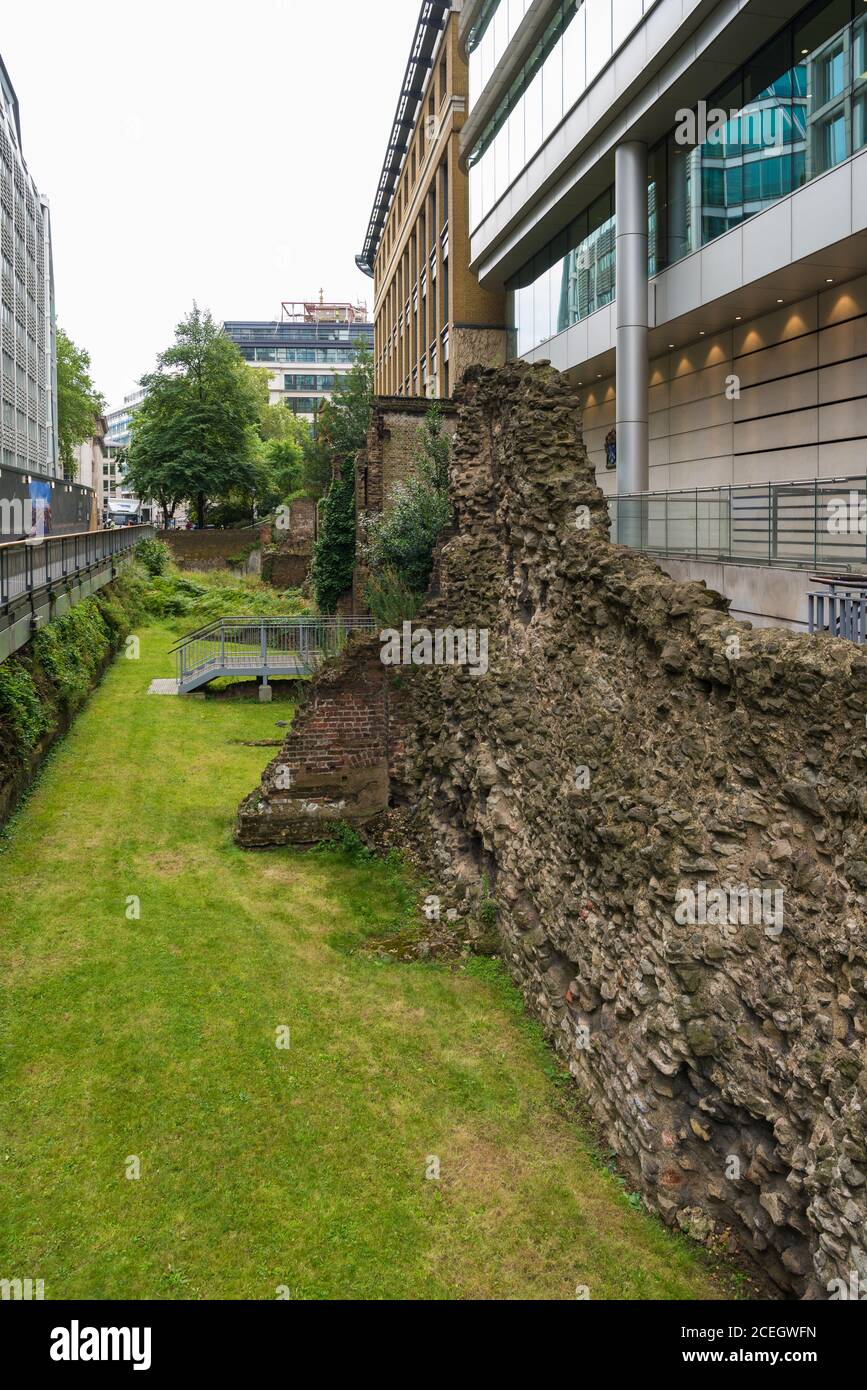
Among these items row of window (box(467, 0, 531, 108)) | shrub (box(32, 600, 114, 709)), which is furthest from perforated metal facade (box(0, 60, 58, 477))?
row of window (box(467, 0, 531, 108))

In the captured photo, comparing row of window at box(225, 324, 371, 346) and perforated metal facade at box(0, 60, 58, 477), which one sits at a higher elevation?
row of window at box(225, 324, 371, 346)

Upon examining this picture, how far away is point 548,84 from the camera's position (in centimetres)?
2175

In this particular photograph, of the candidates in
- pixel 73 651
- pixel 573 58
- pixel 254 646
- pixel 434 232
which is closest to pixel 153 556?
pixel 434 232

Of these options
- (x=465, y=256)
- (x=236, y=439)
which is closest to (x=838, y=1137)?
(x=465, y=256)

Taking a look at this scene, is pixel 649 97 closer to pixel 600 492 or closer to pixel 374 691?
pixel 600 492

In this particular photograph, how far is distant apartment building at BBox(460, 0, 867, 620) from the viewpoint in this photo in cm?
1333

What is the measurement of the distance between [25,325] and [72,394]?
2435 centimetres

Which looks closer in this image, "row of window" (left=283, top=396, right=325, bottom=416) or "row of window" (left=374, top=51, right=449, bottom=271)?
"row of window" (left=374, top=51, right=449, bottom=271)

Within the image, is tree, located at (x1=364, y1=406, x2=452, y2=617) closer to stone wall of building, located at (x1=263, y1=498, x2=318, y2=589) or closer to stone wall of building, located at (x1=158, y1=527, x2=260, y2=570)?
stone wall of building, located at (x1=263, y1=498, x2=318, y2=589)

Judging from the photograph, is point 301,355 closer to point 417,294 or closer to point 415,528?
point 417,294

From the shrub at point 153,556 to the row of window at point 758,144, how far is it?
87.3ft

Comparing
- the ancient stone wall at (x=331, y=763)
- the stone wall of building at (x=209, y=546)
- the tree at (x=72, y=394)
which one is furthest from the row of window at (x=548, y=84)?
the tree at (x=72, y=394)

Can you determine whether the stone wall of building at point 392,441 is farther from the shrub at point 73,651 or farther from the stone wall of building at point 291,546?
the stone wall of building at point 291,546

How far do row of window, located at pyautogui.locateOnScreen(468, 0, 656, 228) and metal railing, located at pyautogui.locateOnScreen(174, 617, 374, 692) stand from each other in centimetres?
1306
